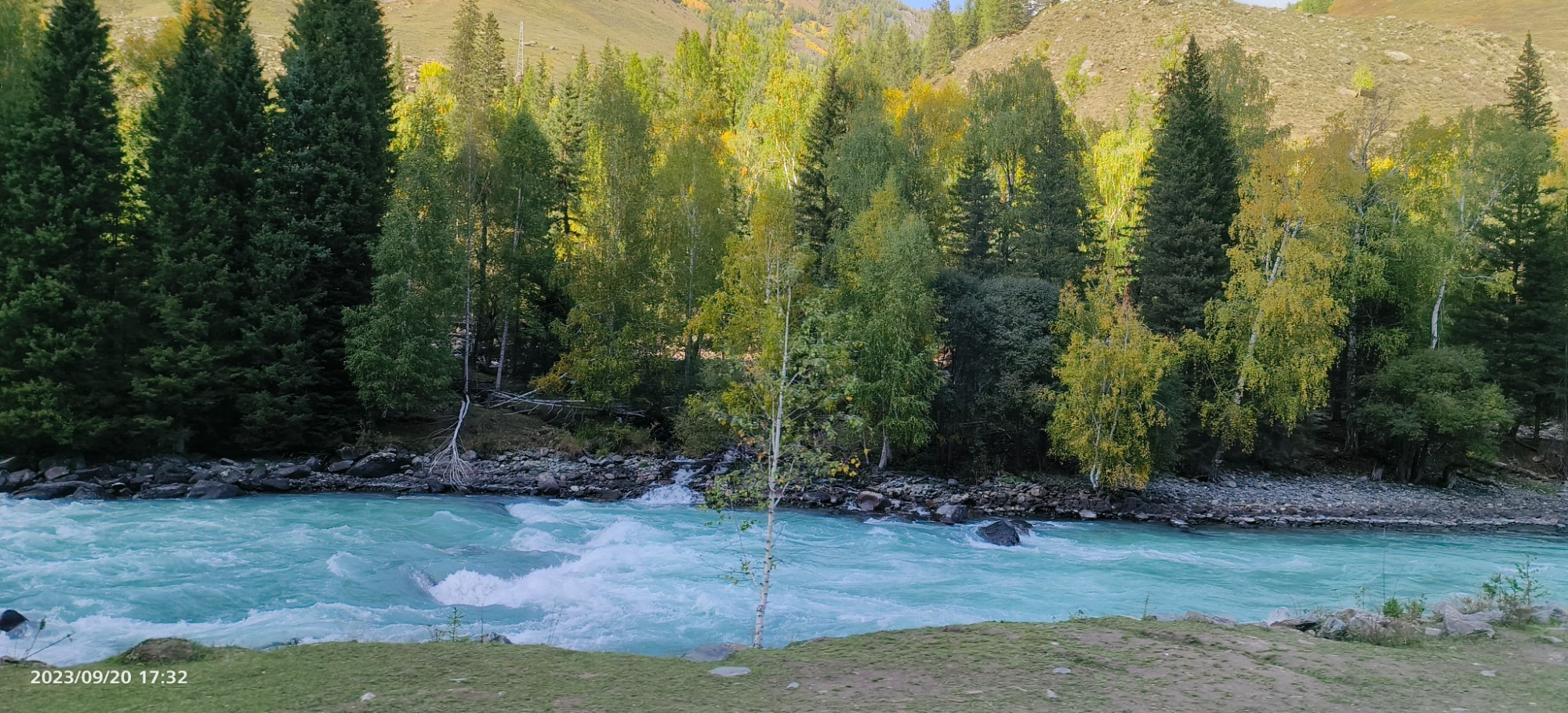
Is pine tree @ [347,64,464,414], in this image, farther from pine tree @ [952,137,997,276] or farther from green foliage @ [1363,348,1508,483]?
green foliage @ [1363,348,1508,483]

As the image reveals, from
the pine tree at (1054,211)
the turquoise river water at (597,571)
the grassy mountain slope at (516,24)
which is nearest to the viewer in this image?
the turquoise river water at (597,571)

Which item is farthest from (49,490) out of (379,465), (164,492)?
(379,465)

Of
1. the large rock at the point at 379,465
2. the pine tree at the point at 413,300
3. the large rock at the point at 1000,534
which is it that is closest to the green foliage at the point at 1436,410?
the large rock at the point at 1000,534

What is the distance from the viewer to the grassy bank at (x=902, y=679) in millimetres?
6773

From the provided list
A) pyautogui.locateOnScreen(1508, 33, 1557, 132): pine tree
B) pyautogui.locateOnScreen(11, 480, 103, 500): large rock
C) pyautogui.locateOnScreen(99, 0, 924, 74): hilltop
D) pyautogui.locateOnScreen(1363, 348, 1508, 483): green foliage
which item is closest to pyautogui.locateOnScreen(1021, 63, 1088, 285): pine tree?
pyautogui.locateOnScreen(1363, 348, 1508, 483): green foliage

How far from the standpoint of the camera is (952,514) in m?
24.7

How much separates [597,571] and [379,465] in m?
13.7

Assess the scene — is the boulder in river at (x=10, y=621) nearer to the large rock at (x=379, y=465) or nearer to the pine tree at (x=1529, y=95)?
the large rock at (x=379, y=465)

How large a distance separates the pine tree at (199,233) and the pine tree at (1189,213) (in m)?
32.6

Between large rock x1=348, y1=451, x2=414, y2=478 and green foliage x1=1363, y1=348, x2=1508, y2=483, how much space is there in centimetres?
3601

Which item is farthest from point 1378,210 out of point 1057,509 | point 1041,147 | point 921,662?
point 921,662

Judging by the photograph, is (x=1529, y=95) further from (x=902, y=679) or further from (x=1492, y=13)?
(x=1492, y=13)

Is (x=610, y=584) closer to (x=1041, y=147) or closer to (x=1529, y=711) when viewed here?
(x=1529, y=711)

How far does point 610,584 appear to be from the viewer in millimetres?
15812
